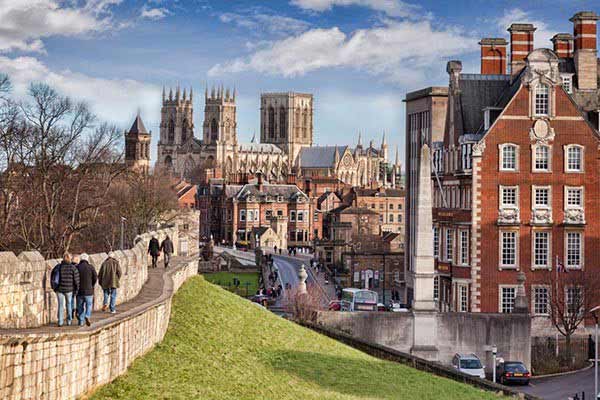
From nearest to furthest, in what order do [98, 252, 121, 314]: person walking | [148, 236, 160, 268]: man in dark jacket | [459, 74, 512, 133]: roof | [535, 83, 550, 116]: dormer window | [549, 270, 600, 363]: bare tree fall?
[98, 252, 121, 314]: person walking → [148, 236, 160, 268]: man in dark jacket → [549, 270, 600, 363]: bare tree → [535, 83, 550, 116]: dormer window → [459, 74, 512, 133]: roof

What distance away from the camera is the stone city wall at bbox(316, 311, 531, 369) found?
4266 cm

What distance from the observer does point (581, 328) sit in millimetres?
49625

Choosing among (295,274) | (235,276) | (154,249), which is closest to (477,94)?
(154,249)

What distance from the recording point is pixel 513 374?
1597 inches

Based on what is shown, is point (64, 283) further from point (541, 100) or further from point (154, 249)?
point (541, 100)

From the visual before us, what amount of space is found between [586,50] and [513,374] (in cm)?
2085

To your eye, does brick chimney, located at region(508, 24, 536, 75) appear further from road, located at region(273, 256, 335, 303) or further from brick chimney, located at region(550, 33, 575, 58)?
road, located at region(273, 256, 335, 303)

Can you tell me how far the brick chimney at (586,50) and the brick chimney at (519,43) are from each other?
272cm

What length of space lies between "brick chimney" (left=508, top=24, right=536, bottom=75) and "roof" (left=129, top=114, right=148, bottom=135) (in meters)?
118

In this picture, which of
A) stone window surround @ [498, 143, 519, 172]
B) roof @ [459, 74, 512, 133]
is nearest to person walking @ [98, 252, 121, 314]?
stone window surround @ [498, 143, 519, 172]

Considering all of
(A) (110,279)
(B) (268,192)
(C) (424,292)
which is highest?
(B) (268,192)

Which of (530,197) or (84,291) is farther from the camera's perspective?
(530,197)

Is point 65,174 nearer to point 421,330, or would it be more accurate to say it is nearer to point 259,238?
point 421,330

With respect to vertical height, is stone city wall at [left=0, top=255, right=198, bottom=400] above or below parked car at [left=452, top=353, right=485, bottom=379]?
above
